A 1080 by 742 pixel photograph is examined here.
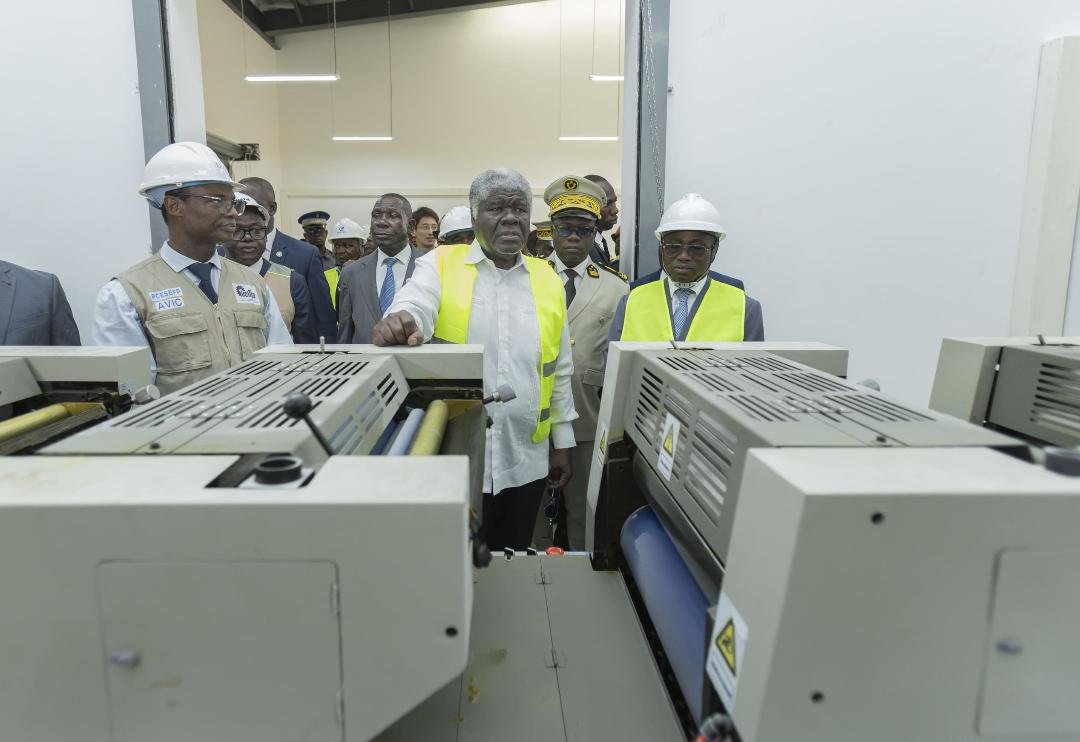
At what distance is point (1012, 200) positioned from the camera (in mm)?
2223

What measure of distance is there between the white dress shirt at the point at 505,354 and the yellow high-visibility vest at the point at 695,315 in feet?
1.05

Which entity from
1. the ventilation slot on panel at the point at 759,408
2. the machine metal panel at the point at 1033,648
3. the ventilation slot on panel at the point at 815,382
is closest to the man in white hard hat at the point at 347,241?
the ventilation slot on panel at the point at 815,382

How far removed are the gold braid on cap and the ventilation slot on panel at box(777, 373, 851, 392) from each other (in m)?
1.57

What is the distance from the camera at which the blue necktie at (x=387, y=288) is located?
2939mm

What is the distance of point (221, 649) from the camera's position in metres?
0.55

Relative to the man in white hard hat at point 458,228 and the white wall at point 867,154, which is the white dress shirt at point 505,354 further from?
the man in white hard hat at point 458,228

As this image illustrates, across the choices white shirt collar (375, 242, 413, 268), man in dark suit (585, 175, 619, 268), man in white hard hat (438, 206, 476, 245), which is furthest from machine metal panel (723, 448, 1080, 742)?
man in white hard hat (438, 206, 476, 245)

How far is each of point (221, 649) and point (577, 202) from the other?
7.05 feet

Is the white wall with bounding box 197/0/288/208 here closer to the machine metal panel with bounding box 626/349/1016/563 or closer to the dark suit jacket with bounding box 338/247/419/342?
the dark suit jacket with bounding box 338/247/419/342

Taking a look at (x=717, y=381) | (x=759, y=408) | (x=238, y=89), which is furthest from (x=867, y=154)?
(x=238, y=89)

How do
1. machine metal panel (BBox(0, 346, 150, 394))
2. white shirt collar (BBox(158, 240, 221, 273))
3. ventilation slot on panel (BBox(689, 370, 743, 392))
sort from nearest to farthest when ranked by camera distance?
ventilation slot on panel (BBox(689, 370, 743, 392)), machine metal panel (BBox(0, 346, 150, 394)), white shirt collar (BBox(158, 240, 221, 273))

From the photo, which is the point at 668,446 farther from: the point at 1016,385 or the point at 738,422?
the point at 1016,385

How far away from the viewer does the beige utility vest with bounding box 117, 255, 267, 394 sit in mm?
1706

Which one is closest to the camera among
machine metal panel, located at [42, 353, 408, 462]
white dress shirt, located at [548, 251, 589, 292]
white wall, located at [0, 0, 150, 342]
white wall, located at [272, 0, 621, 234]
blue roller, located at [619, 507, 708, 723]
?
A: machine metal panel, located at [42, 353, 408, 462]
